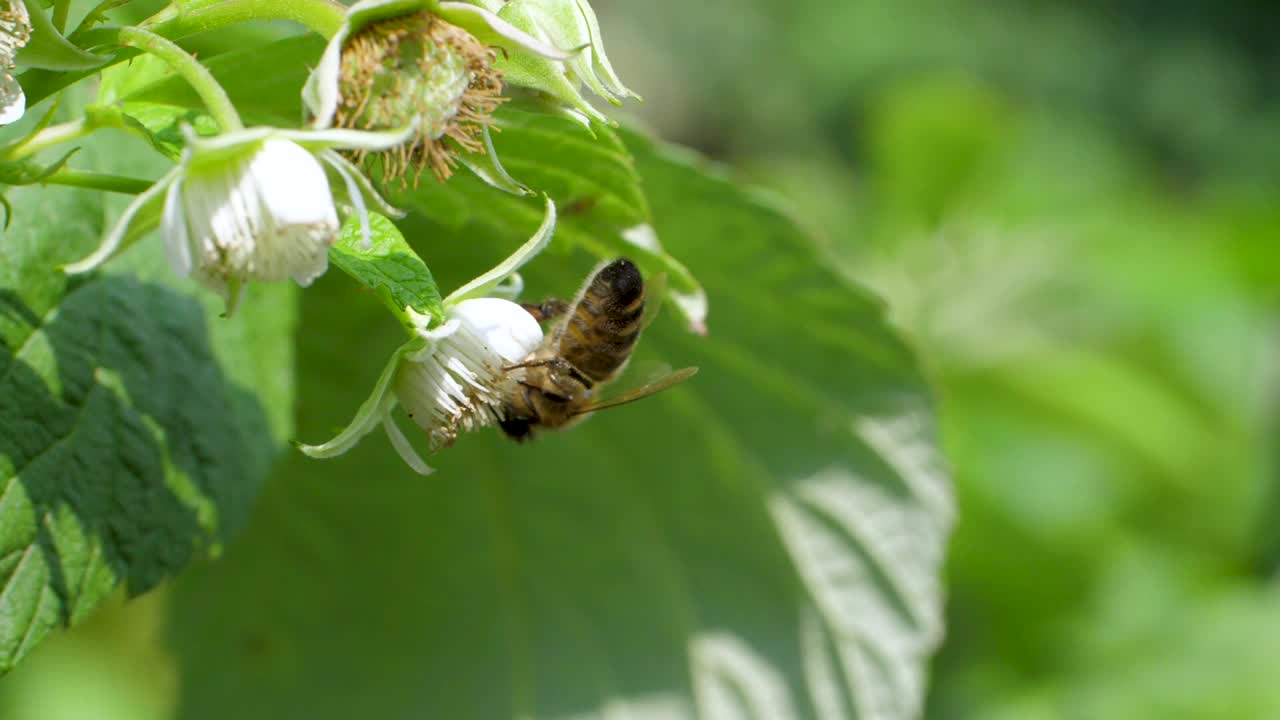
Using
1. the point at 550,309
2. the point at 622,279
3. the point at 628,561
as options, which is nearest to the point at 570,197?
the point at 622,279

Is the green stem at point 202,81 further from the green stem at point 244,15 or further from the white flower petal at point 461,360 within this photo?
the white flower petal at point 461,360

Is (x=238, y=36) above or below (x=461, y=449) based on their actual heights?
above

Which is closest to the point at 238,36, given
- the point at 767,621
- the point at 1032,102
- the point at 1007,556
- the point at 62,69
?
the point at 62,69

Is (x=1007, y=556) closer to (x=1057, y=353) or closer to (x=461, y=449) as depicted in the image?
(x=1057, y=353)

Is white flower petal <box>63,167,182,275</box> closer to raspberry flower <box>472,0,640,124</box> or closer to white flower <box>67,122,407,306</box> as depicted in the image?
white flower <box>67,122,407,306</box>

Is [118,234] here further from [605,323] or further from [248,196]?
[605,323]

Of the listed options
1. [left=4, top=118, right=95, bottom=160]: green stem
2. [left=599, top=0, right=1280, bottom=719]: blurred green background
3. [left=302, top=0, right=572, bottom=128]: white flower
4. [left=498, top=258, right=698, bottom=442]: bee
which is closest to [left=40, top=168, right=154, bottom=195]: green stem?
[left=4, top=118, right=95, bottom=160]: green stem

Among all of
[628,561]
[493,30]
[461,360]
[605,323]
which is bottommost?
[628,561]

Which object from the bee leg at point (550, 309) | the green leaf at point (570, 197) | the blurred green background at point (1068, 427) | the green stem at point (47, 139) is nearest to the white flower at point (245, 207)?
the green stem at point (47, 139)
